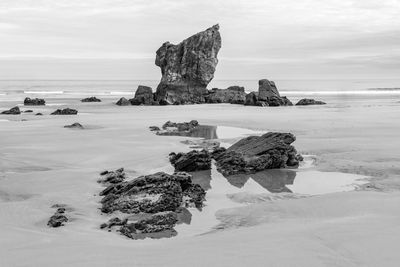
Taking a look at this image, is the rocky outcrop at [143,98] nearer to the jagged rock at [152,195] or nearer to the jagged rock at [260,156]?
the jagged rock at [260,156]

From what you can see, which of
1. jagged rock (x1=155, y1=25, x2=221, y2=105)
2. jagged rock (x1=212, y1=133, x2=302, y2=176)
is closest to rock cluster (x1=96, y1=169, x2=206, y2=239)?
jagged rock (x1=212, y1=133, x2=302, y2=176)

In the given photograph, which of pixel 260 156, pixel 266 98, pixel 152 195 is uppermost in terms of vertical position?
pixel 266 98

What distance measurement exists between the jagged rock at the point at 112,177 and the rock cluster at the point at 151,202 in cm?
95

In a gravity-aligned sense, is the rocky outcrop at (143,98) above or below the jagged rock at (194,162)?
above

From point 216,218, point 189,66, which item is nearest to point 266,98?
point 189,66

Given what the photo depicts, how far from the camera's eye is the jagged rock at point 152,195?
8.65 m

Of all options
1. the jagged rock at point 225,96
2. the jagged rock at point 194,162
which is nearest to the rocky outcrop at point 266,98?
the jagged rock at point 225,96

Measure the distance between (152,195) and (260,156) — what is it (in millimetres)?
4975

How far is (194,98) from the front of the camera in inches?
2131

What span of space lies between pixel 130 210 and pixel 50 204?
1796 millimetres

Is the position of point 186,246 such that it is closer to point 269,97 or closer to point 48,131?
point 48,131

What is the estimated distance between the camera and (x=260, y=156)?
42.8ft

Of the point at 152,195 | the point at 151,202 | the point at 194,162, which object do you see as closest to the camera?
the point at 151,202

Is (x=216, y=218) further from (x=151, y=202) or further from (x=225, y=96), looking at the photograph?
(x=225, y=96)
